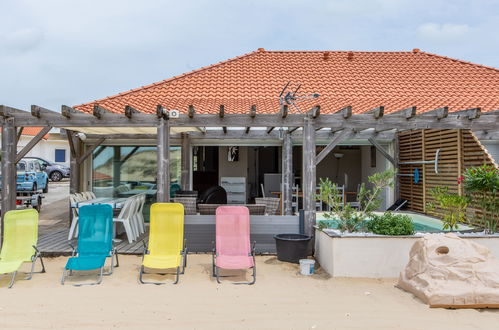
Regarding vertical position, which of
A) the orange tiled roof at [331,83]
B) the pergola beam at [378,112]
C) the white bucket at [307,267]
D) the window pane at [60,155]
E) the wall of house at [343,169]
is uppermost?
the orange tiled roof at [331,83]

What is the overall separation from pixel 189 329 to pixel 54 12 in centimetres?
1058

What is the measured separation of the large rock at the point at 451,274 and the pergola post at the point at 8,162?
7019mm

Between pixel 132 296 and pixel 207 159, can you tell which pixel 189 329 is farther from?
pixel 207 159

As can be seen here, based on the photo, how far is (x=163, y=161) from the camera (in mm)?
7348

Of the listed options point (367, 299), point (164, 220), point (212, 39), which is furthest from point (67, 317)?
point (212, 39)

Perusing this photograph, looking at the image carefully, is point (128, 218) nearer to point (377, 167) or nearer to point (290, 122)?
point (290, 122)

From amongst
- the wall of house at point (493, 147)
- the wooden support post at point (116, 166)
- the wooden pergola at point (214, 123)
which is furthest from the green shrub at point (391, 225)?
the wooden support post at point (116, 166)

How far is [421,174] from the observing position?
35.1ft

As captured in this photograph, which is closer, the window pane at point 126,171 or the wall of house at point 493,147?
the wall of house at point 493,147

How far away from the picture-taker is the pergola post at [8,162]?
23.9 ft

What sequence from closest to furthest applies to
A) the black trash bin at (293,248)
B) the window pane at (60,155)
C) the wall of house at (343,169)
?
1. the black trash bin at (293,248)
2. the wall of house at (343,169)
3. the window pane at (60,155)

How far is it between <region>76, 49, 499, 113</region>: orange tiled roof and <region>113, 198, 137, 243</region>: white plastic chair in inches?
110

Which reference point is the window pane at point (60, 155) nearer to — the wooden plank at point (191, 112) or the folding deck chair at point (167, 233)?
the wooden plank at point (191, 112)

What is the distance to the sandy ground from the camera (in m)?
4.27
